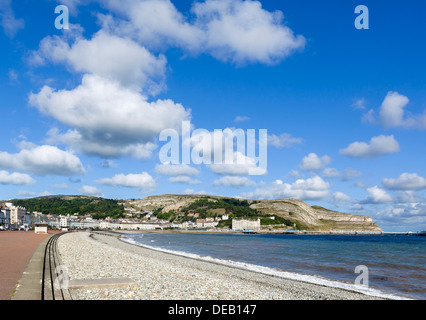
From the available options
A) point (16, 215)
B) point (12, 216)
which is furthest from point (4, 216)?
point (16, 215)

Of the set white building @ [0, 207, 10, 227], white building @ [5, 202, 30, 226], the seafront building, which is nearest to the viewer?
white building @ [0, 207, 10, 227]

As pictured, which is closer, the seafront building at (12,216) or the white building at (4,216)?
the white building at (4,216)

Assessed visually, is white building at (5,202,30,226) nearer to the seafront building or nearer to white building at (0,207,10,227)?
the seafront building

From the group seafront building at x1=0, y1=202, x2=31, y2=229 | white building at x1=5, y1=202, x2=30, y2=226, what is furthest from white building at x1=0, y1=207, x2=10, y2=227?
white building at x1=5, y1=202, x2=30, y2=226

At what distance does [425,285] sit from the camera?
23.8 metres

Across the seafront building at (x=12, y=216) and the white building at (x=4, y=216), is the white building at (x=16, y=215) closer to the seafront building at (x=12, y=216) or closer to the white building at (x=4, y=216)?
the seafront building at (x=12, y=216)

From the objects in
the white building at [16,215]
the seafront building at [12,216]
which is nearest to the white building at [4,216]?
the seafront building at [12,216]

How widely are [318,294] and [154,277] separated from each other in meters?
9.13

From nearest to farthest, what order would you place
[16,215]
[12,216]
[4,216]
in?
[4,216] → [12,216] → [16,215]

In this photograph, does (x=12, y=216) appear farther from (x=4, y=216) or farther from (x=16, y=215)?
(x=4, y=216)

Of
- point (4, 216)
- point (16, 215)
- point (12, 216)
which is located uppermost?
point (4, 216)

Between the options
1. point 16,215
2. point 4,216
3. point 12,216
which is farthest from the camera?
point 16,215

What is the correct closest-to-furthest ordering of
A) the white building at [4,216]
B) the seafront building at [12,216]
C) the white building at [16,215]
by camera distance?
the white building at [4,216] < the seafront building at [12,216] < the white building at [16,215]
